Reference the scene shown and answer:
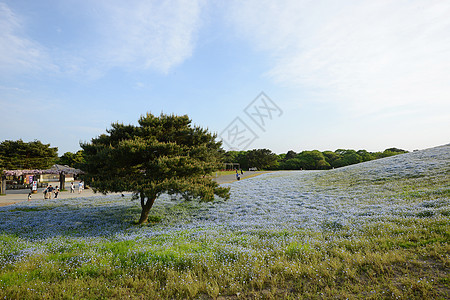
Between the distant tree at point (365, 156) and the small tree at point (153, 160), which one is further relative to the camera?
the distant tree at point (365, 156)

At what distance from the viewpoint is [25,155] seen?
37406 millimetres

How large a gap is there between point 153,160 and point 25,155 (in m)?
39.7

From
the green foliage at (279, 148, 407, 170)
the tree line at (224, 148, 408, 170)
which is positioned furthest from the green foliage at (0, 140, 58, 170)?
the green foliage at (279, 148, 407, 170)

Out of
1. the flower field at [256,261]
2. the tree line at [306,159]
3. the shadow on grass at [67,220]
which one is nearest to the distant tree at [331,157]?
the tree line at [306,159]

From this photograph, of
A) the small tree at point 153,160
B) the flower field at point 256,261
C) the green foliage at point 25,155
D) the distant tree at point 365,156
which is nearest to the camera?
the flower field at point 256,261

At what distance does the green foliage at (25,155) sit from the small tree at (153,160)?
34941 mm

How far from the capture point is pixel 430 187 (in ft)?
45.6

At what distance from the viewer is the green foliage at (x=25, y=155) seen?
36.1m

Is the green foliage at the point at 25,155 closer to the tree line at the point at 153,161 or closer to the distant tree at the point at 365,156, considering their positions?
the tree line at the point at 153,161

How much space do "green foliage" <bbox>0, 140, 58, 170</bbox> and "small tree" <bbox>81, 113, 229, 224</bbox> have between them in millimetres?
34941

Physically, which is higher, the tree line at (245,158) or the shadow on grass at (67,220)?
the tree line at (245,158)

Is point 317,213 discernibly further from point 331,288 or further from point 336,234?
point 331,288

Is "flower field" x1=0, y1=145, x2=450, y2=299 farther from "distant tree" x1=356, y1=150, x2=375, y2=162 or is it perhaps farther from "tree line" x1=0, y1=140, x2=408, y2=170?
"distant tree" x1=356, y1=150, x2=375, y2=162

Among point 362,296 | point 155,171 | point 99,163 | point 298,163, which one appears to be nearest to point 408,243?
point 362,296
